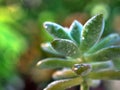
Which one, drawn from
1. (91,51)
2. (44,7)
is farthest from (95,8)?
(91,51)

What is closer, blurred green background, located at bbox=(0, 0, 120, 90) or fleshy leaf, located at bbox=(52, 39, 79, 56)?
fleshy leaf, located at bbox=(52, 39, 79, 56)

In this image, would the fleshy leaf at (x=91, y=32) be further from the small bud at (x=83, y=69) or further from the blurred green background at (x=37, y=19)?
the blurred green background at (x=37, y=19)

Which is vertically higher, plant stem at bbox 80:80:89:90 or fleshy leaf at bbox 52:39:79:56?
fleshy leaf at bbox 52:39:79:56

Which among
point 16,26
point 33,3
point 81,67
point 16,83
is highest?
point 33,3

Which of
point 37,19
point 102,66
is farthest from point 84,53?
point 37,19

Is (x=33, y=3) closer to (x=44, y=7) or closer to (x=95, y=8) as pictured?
(x=44, y=7)

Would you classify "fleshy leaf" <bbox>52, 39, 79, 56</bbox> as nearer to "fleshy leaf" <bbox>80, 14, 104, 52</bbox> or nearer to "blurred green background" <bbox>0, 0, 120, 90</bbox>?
"fleshy leaf" <bbox>80, 14, 104, 52</bbox>

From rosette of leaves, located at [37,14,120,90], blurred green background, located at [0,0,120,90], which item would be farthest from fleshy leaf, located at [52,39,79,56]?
blurred green background, located at [0,0,120,90]
